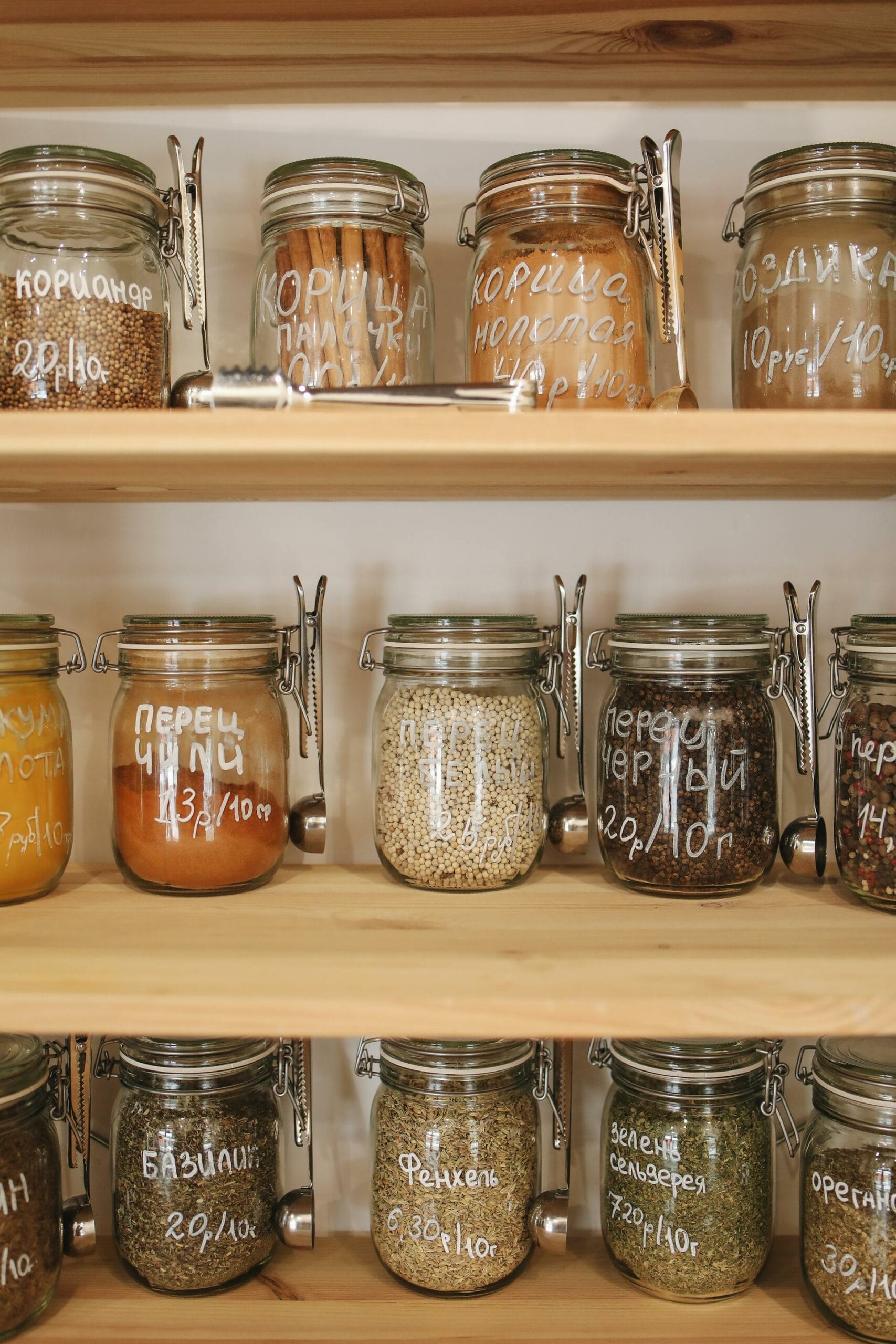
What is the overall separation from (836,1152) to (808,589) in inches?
17.8

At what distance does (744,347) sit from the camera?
2.60 ft

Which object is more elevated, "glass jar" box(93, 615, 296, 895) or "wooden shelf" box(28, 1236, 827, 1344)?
"glass jar" box(93, 615, 296, 895)

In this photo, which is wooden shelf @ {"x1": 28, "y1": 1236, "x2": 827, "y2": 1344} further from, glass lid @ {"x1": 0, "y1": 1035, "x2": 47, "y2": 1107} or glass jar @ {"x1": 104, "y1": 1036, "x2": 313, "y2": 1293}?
glass lid @ {"x1": 0, "y1": 1035, "x2": 47, "y2": 1107}

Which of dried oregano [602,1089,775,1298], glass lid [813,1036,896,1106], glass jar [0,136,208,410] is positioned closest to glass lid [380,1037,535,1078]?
dried oregano [602,1089,775,1298]

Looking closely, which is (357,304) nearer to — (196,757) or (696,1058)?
(196,757)

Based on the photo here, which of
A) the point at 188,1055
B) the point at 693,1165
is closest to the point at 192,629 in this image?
the point at 188,1055

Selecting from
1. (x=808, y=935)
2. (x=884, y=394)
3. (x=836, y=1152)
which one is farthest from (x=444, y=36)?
(x=836, y=1152)

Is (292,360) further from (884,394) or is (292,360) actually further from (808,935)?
(808,935)

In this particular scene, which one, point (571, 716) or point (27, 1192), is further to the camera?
point (571, 716)

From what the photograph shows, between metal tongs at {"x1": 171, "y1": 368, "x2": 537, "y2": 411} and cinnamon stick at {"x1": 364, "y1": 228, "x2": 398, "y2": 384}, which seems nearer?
metal tongs at {"x1": 171, "y1": 368, "x2": 537, "y2": 411}

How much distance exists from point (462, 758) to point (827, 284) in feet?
1.37

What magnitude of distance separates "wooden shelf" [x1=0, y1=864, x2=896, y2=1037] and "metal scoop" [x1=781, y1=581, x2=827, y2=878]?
0.26 ft

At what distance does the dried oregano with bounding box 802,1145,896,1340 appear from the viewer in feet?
2.43

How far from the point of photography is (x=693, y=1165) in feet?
2.56
